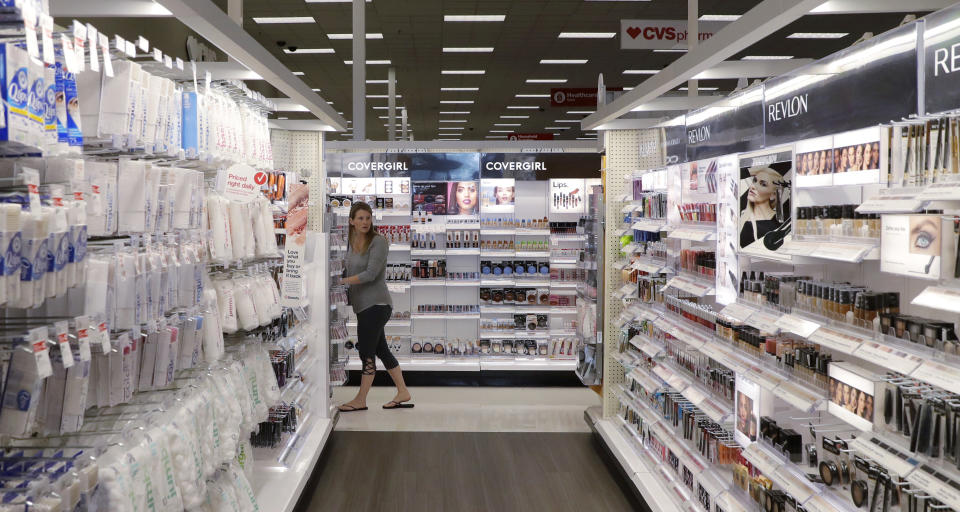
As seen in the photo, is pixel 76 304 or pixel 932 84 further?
pixel 932 84

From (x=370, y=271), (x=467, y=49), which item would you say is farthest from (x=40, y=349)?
(x=467, y=49)

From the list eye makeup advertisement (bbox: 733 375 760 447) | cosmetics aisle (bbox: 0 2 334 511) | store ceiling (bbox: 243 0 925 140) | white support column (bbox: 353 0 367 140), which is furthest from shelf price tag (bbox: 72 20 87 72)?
store ceiling (bbox: 243 0 925 140)

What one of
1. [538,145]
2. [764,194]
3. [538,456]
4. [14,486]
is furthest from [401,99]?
[14,486]

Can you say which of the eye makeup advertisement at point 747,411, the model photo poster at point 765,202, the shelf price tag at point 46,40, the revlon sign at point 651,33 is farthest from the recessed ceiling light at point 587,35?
the shelf price tag at point 46,40

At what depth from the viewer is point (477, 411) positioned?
7438 mm

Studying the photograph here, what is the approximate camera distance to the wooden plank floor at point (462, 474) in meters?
4.96

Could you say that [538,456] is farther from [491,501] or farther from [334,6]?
[334,6]

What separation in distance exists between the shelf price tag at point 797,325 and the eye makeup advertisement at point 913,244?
429 mm

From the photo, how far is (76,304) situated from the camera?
6.70 feet

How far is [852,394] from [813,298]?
44 centimetres

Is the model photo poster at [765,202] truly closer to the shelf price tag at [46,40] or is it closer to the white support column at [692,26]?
the white support column at [692,26]

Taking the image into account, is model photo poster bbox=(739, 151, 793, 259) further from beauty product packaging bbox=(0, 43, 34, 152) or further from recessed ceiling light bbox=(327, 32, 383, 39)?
recessed ceiling light bbox=(327, 32, 383, 39)

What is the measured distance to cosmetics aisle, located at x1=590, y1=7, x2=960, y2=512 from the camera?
7.14ft

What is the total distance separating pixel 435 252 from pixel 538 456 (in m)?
3.15
